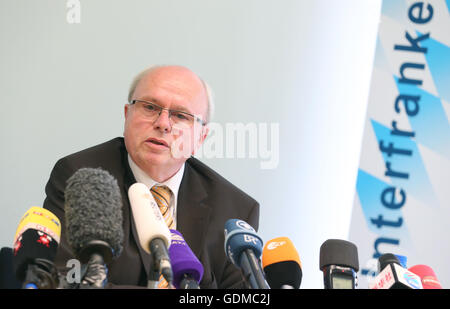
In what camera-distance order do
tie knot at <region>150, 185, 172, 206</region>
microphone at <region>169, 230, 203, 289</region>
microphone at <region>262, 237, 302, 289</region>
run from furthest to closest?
1. tie knot at <region>150, 185, 172, 206</region>
2. microphone at <region>262, 237, 302, 289</region>
3. microphone at <region>169, 230, 203, 289</region>

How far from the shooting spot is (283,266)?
1453 millimetres

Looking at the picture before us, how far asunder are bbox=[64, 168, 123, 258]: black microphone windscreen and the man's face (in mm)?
970

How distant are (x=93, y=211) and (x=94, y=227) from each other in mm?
52

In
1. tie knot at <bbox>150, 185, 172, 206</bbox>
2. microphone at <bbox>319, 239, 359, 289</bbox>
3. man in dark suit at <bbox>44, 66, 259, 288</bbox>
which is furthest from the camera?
tie knot at <bbox>150, 185, 172, 206</bbox>

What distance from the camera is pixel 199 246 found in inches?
81.4

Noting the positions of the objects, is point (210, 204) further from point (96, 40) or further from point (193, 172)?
point (96, 40)

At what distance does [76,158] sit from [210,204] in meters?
0.59

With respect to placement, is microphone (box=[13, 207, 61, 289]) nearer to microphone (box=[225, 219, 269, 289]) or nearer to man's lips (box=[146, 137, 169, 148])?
microphone (box=[225, 219, 269, 289])

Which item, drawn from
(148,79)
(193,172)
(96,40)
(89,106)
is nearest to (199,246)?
A: (193,172)

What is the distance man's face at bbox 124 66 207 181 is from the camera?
219cm

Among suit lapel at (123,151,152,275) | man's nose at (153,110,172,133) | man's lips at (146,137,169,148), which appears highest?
man's nose at (153,110,172,133)

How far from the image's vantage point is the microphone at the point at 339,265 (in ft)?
4.08

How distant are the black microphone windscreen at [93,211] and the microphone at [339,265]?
0.52 metres

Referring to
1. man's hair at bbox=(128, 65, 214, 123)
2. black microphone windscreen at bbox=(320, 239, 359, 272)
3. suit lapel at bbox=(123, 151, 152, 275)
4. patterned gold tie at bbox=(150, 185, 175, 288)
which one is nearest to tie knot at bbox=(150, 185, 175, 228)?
patterned gold tie at bbox=(150, 185, 175, 288)
